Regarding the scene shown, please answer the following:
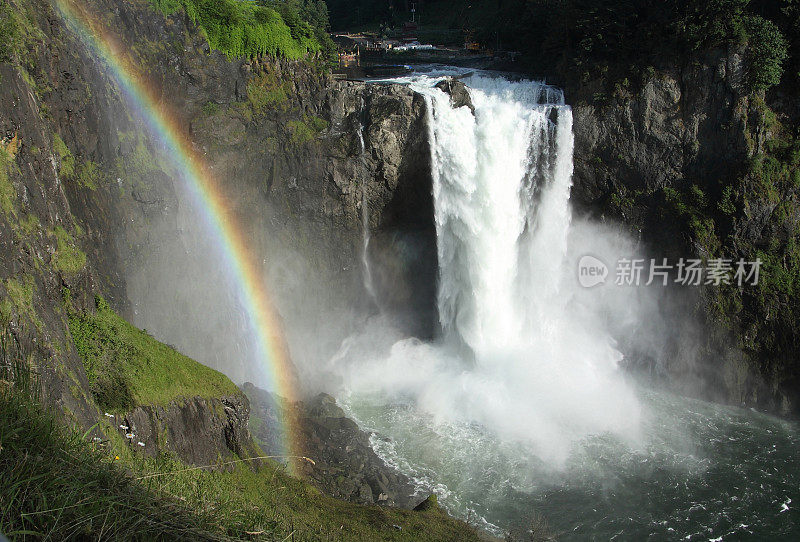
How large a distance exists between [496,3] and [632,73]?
20.5 meters

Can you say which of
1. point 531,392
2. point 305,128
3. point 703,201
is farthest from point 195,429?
point 703,201

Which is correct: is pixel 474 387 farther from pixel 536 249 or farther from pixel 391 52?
pixel 391 52

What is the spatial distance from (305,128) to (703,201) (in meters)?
14.8

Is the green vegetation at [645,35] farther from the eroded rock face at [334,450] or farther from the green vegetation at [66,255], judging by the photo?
the green vegetation at [66,255]

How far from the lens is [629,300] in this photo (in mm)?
23984

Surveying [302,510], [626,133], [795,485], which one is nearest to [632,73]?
[626,133]

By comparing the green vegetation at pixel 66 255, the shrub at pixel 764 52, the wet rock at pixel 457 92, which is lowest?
the green vegetation at pixel 66 255

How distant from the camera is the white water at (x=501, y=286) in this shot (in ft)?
71.1

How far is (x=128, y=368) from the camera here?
12047 mm

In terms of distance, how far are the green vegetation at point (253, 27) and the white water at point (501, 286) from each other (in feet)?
15.8

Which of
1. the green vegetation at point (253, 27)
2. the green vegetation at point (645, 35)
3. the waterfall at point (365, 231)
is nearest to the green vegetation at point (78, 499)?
the green vegetation at point (253, 27)

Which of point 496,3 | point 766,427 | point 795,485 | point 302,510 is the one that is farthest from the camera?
point 496,3

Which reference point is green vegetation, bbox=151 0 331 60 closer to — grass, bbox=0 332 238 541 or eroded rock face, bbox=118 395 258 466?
eroded rock face, bbox=118 395 258 466

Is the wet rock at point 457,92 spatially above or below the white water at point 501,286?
above
